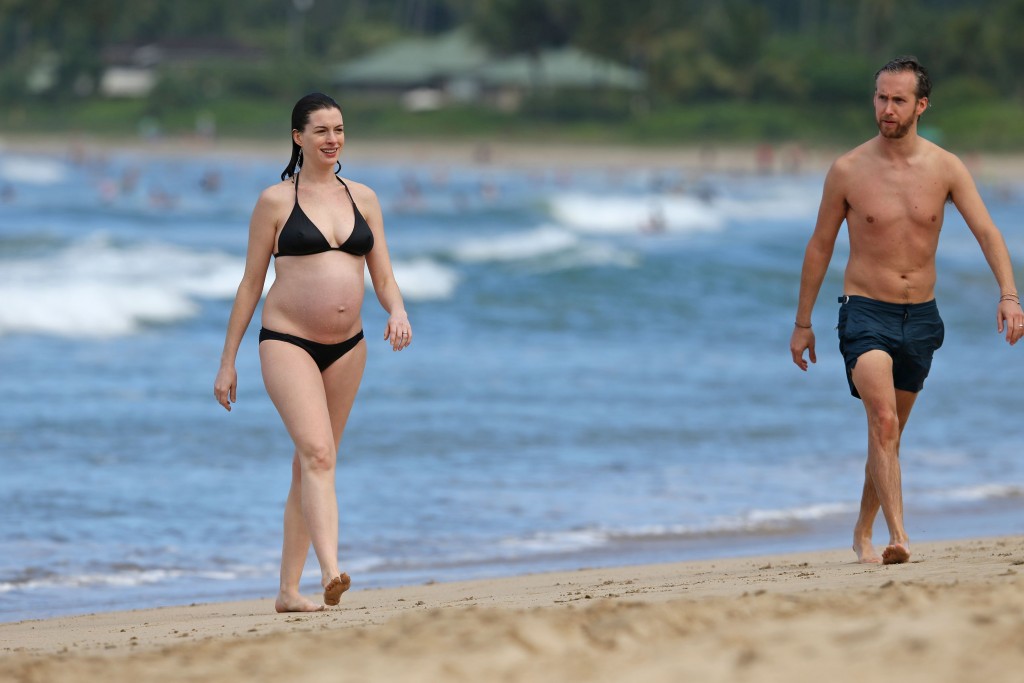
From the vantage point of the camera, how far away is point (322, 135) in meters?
5.33

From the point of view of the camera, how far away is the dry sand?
337 centimetres

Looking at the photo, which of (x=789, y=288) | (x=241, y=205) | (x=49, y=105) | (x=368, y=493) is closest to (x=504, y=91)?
(x=49, y=105)

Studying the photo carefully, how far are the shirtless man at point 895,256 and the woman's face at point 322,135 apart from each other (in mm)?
1676

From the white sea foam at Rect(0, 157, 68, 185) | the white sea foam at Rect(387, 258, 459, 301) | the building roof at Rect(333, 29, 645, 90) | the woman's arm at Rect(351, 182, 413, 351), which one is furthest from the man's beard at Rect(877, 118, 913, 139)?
the building roof at Rect(333, 29, 645, 90)

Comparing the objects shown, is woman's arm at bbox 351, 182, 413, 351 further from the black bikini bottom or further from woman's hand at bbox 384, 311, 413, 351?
the black bikini bottom

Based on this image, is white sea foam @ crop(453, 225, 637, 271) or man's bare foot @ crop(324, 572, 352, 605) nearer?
man's bare foot @ crop(324, 572, 352, 605)

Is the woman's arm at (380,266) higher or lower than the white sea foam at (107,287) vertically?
lower

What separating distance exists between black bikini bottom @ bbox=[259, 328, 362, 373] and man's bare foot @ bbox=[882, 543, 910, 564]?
1.98 meters

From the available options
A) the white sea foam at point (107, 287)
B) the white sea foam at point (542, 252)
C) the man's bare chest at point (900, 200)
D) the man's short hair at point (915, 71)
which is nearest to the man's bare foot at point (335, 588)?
the man's bare chest at point (900, 200)

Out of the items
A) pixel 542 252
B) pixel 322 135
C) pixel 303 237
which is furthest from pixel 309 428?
pixel 542 252

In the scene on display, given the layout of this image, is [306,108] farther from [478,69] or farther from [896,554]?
[478,69]

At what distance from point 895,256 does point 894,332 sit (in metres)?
0.27

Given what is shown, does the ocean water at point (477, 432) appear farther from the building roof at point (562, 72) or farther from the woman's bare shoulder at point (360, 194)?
the building roof at point (562, 72)

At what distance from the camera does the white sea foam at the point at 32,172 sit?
60500 millimetres
